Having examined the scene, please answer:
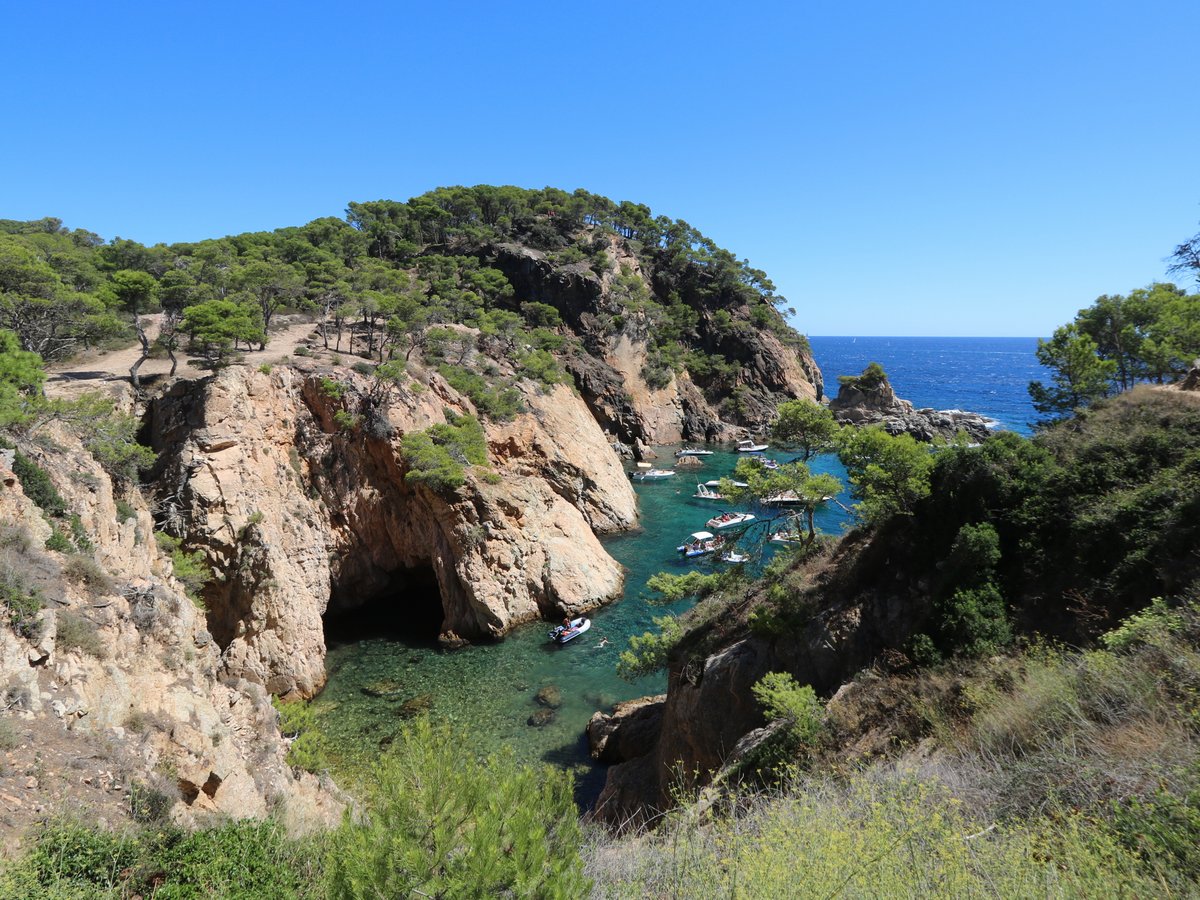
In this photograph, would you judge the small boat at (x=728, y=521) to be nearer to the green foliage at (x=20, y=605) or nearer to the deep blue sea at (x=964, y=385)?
the deep blue sea at (x=964, y=385)

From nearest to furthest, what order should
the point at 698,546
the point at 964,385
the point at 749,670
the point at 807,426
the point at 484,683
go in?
the point at 749,670, the point at 807,426, the point at 484,683, the point at 698,546, the point at 964,385

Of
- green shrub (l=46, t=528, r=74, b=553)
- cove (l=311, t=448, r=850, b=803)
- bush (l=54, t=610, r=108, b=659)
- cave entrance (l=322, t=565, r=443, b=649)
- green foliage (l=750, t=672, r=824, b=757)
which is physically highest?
green shrub (l=46, t=528, r=74, b=553)

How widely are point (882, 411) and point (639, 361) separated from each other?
90.0 ft

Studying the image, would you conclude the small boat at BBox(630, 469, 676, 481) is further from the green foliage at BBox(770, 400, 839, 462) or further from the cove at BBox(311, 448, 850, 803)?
the green foliage at BBox(770, 400, 839, 462)

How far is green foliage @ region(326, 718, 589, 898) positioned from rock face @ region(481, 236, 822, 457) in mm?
47605

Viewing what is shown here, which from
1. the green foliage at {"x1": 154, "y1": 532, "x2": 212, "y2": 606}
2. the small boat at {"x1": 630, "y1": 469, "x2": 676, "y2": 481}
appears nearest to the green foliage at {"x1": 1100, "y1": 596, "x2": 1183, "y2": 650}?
the green foliage at {"x1": 154, "y1": 532, "x2": 212, "y2": 606}

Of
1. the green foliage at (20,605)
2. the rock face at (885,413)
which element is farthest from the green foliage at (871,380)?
the green foliage at (20,605)

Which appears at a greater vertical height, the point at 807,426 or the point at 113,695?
the point at 807,426

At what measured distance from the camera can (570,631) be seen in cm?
2244

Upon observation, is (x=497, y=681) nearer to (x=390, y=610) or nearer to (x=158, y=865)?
(x=390, y=610)

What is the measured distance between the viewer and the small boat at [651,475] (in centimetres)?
4594

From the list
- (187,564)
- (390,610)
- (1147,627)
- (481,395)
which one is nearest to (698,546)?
(481,395)

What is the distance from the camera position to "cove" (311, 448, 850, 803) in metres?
16.7

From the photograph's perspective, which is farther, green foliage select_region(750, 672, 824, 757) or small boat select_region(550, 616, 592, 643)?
small boat select_region(550, 616, 592, 643)
